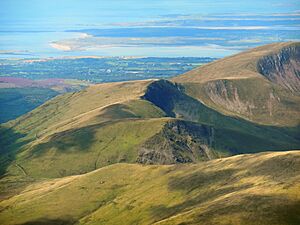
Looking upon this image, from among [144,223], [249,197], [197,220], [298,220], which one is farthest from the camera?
[144,223]

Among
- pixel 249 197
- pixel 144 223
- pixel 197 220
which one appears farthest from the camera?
pixel 144 223

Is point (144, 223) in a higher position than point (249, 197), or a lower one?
lower

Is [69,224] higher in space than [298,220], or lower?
lower

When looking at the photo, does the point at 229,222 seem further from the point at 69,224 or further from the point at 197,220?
the point at 69,224

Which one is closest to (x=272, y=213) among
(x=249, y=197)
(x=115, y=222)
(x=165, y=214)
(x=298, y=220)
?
(x=298, y=220)

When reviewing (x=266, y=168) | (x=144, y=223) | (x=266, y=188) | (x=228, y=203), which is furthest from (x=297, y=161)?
(x=144, y=223)

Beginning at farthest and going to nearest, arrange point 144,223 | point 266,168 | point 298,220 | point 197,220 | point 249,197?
point 266,168, point 144,223, point 249,197, point 197,220, point 298,220

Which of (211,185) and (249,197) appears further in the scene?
(211,185)

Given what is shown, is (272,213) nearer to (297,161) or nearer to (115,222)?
(297,161)

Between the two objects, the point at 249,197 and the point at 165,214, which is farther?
the point at 165,214
